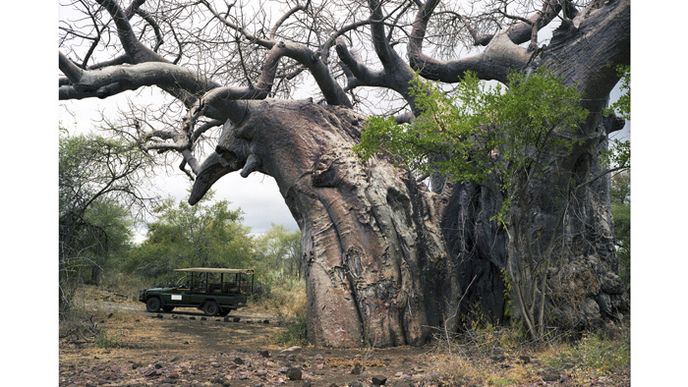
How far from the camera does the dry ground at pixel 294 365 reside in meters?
4.86

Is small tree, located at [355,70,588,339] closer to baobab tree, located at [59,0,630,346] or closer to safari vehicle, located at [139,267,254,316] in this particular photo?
baobab tree, located at [59,0,630,346]

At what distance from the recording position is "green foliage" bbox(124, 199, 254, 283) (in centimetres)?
1850

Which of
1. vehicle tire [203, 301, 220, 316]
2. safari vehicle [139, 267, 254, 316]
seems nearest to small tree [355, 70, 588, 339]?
safari vehicle [139, 267, 254, 316]

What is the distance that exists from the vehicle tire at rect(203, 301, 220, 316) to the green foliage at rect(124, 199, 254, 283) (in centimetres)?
577

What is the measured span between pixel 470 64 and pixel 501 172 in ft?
8.88

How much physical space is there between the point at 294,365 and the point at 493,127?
283cm

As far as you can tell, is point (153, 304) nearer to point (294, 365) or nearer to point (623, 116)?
point (294, 365)

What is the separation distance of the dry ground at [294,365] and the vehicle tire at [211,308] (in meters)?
4.13

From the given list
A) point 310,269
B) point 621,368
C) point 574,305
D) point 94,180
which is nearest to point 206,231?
point 94,180

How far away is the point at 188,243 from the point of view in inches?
747

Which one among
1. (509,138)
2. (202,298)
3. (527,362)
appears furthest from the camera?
(202,298)

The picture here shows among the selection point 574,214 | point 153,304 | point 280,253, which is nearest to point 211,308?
point 153,304

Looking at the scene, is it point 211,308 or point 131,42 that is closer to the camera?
point 131,42

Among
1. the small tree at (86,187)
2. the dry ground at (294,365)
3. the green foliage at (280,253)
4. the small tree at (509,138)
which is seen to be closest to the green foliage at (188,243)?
the green foliage at (280,253)
